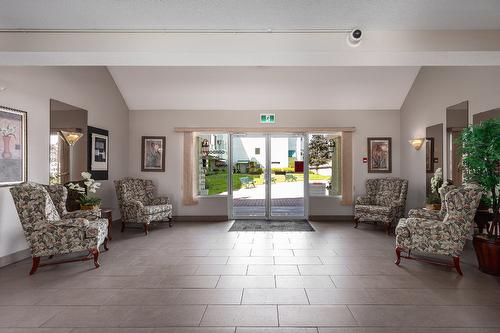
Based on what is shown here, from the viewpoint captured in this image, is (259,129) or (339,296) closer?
(339,296)

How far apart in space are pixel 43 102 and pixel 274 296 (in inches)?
187

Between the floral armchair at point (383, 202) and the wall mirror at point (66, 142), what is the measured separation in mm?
5926

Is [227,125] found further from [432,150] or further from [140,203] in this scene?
[432,150]

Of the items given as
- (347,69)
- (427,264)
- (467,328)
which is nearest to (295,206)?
(347,69)

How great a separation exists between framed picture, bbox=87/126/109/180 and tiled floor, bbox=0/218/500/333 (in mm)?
2034

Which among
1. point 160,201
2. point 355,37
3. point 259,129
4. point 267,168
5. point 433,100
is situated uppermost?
point 355,37

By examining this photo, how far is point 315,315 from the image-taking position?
119 inches

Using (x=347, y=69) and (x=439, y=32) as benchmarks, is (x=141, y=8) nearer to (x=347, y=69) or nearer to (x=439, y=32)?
(x=439, y=32)

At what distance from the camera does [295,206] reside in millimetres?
9336

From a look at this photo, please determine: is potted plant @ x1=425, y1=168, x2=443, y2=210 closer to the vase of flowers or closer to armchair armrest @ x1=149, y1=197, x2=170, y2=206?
armchair armrest @ x1=149, y1=197, x2=170, y2=206

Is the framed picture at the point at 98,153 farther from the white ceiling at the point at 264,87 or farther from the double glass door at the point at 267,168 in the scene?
the double glass door at the point at 267,168

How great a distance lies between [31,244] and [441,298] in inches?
194

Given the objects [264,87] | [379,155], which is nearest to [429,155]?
[379,155]

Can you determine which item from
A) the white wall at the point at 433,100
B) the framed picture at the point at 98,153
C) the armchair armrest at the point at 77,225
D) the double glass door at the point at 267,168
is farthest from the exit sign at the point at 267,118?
the armchair armrest at the point at 77,225
